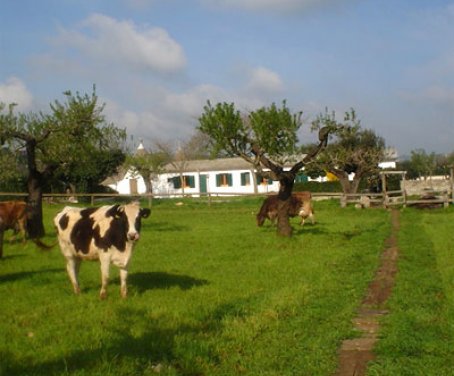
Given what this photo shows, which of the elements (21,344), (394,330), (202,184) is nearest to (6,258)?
(21,344)

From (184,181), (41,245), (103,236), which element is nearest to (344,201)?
(41,245)

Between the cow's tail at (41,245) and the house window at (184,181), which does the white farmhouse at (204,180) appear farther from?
the cow's tail at (41,245)

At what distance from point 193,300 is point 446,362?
4365mm

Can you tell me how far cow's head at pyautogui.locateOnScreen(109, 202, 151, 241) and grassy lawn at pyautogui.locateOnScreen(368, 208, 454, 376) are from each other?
167 inches

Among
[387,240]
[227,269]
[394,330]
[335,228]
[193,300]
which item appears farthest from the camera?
[335,228]

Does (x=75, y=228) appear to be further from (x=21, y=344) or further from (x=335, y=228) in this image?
(x=335, y=228)

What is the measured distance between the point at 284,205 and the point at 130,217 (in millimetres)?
10601

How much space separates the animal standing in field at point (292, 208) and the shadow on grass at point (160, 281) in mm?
12060

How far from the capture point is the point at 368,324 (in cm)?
805

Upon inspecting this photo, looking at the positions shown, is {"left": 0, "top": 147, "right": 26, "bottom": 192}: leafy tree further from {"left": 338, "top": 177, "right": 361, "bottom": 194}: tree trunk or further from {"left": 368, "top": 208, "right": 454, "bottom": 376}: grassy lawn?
{"left": 368, "top": 208, "right": 454, "bottom": 376}: grassy lawn

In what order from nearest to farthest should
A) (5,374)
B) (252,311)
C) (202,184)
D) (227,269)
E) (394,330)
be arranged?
(5,374) < (394,330) < (252,311) < (227,269) < (202,184)

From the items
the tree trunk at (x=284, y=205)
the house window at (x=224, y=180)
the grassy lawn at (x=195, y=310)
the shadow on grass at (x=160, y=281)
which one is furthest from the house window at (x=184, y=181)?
the shadow on grass at (x=160, y=281)

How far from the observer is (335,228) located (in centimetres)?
2320

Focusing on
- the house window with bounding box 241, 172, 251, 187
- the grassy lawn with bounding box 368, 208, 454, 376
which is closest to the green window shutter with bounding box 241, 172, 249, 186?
the house window with bounding box 241, 172, 251, 187
